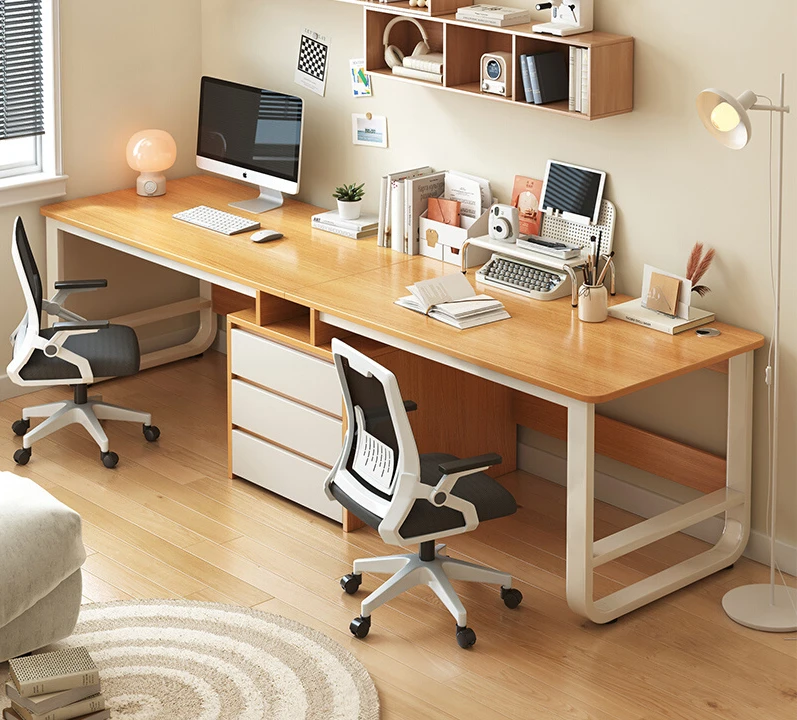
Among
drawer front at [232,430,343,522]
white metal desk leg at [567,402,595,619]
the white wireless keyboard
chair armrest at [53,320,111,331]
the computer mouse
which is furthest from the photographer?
the white wireless keyboard

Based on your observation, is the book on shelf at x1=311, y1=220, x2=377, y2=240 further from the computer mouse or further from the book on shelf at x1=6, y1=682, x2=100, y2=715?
the book on shelf at x1=6, y1=682, x2=100, y2=715

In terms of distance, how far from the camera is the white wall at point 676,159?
3.59 meters

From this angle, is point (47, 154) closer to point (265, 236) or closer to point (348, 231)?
point (265, 236)

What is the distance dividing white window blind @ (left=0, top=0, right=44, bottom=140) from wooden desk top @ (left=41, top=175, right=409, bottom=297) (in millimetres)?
347

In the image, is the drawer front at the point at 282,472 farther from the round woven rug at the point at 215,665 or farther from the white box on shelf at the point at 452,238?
the white box on shelf at the point at 452,238

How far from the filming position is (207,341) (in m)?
5.64

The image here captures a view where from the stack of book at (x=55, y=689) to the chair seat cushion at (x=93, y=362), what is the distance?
1577mm

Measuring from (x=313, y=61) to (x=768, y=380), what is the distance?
2.34m

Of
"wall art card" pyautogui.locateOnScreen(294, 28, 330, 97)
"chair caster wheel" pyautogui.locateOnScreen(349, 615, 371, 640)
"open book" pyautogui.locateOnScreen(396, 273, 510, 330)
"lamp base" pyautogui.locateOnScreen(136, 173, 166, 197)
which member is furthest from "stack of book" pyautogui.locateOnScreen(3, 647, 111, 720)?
"wall art card" pyautogui.locateOnScreen(294, 28, 330, 97)

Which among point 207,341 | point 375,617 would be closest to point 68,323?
point 207,341

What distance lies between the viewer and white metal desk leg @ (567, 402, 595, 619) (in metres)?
3.33

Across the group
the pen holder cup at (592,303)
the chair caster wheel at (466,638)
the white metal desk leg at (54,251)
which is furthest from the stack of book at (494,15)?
the white metal desk leg at (54,251)

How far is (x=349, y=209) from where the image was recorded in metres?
4.67

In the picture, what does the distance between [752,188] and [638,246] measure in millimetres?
459
